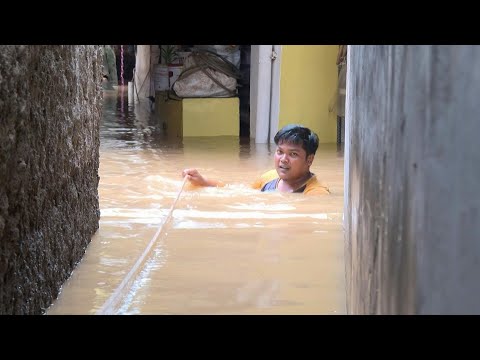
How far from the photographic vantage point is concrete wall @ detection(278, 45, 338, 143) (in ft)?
36.1

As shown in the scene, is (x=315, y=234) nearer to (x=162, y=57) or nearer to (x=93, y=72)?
(x=93, y=72)

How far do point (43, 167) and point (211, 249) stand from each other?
1.40 metres

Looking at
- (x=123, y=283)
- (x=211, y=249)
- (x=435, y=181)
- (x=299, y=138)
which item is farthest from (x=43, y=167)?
(x=299, y=138)

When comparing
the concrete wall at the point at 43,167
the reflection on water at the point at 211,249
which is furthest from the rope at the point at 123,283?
the concrete wall at the point at 43,167

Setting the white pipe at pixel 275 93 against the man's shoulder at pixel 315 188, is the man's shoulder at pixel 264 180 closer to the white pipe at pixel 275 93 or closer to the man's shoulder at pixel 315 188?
the man's shoulder at pixel 315 188

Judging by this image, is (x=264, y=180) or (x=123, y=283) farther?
(x=264, y=180)

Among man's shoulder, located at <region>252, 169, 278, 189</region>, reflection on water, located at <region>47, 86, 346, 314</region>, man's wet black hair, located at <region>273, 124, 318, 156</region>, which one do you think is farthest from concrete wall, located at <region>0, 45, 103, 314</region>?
man's shoulder, located at <region>252, 169, 278, 189</region>

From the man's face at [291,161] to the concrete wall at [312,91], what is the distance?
14.8 ft

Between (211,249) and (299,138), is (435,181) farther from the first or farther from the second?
(299,138)

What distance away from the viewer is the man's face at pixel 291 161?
6484 millimetres

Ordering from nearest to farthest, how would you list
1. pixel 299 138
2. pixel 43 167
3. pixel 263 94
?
pixel 43 167, pixel 299 138, pixel 263 94

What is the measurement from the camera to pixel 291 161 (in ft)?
21.4
